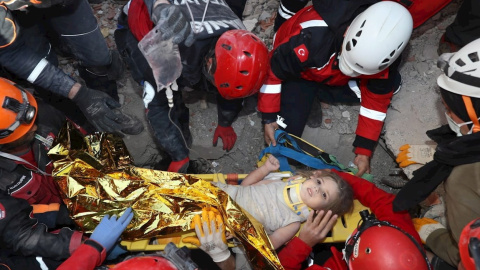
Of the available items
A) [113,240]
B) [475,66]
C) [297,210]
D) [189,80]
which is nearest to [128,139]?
[189,80]

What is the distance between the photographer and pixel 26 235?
A: 2643 mm

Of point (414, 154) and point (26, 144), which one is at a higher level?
point (26, 144)

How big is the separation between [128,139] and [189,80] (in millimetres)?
1230

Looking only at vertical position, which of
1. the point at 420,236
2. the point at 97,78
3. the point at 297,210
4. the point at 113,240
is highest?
the point at 97,78

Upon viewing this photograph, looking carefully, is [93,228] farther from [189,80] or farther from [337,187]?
[337,187]

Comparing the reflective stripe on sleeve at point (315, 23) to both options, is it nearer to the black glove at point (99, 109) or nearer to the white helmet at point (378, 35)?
the white helmet at point (378, 35)

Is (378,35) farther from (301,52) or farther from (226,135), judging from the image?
(226,135)

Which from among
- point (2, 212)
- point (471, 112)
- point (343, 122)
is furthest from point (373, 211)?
point (2, 212)

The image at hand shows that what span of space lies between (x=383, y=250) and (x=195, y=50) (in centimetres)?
188

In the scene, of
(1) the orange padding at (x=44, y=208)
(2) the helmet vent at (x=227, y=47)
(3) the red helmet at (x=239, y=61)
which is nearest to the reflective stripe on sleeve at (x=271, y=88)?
(3) the red helmet at (x=239, y=61)

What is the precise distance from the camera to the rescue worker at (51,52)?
2.92m

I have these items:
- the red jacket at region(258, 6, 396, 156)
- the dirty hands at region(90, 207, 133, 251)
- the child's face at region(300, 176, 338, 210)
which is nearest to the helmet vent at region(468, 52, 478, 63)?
the red jacket at region(258, 6, 396, 156)

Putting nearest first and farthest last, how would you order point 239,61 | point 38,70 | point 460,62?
1. point 460,62
2. point 239,61
3. point 38,70

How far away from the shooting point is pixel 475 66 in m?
2.46
